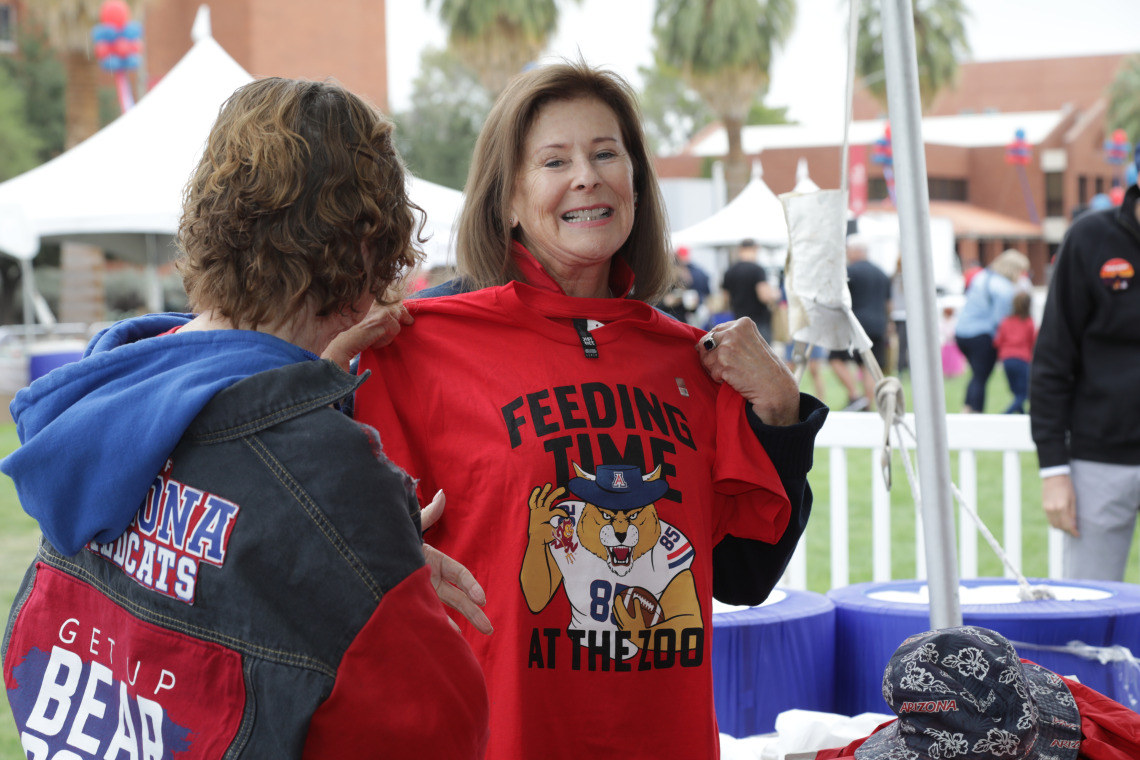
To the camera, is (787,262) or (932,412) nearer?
(932,412)

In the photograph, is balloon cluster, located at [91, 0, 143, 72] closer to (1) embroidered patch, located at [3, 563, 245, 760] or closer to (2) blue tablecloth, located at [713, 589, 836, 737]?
(2) blue tablecloth, located at [713, 589, 836, 737]

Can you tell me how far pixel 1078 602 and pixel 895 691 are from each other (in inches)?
48.3

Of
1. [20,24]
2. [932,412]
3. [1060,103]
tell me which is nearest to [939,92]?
[20,24]

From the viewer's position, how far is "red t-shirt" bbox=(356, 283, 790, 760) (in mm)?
1763

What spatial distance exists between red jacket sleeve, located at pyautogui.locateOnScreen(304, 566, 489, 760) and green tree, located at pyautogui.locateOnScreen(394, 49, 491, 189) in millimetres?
32741

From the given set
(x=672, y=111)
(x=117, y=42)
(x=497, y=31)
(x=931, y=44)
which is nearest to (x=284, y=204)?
(x=117, y=42)

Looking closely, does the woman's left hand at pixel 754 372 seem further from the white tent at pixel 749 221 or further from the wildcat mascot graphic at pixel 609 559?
the white tent at pixel 749 221

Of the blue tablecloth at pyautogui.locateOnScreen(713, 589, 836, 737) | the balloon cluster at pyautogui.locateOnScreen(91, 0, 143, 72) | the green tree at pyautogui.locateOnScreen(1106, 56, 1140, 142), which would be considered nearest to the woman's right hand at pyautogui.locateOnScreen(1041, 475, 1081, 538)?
the blue tablecloth at pyautogui.locateOnScreen(713, 589, 836, 737)

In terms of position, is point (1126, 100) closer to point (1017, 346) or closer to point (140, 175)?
point (1017, 346)

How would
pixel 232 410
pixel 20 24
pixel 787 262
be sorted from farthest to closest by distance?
pixel 20 24 → pixel 787 262 → pixel 232 410

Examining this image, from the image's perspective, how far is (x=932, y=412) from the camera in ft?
7.32

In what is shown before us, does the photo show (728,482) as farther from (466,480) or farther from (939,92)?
(939,92)

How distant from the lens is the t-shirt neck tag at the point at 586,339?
6.29ft

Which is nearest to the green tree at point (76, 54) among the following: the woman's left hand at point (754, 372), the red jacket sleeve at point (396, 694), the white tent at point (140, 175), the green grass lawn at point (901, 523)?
the white tent at point (140, 175)
